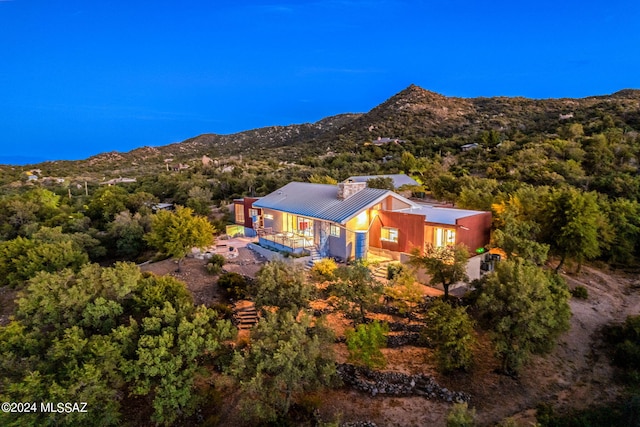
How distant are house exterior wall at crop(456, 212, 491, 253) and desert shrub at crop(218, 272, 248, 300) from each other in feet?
32.9

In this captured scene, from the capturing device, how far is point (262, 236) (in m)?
22.8

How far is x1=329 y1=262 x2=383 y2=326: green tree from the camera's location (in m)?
13.2

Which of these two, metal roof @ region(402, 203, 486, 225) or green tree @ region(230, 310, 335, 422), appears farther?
metal roof @ region(402, 203, 486, 225)

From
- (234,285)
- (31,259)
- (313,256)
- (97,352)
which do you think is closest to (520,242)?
(313,256)

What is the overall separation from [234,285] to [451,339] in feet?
30.6

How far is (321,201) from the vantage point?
21938 mm

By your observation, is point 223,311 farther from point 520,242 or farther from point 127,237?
point 127,237

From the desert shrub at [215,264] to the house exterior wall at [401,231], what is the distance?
319 inches

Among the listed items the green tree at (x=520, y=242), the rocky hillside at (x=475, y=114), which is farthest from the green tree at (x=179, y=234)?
the rocky hillside at (x=475, y=114)

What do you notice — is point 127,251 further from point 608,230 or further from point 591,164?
point 591,164

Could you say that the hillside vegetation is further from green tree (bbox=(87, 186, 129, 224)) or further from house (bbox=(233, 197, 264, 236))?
house (bbox=(233, 197, 264, 236))

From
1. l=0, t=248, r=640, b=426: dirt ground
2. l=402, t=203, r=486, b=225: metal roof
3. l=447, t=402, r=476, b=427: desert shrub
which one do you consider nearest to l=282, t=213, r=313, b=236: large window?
l=402, t=203, r=486, b=225: metal roof

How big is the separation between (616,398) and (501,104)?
87.5m

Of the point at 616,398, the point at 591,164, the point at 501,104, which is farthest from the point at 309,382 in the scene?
the point at 501,104
